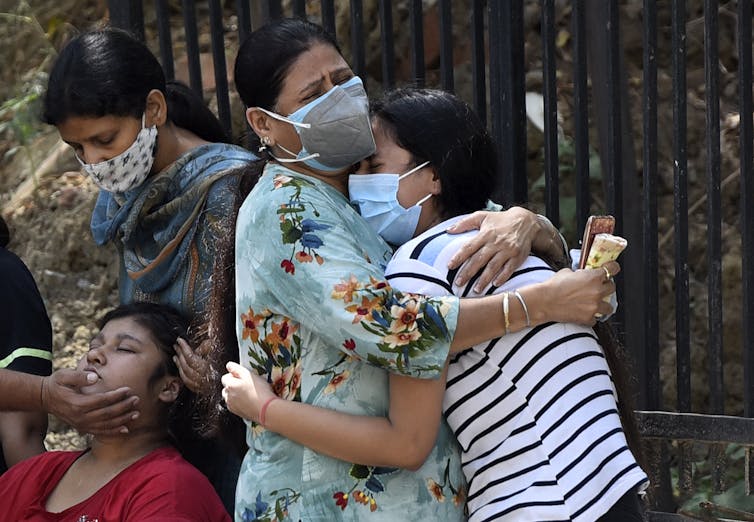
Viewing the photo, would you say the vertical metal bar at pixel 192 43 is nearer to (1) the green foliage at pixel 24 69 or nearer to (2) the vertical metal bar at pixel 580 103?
(2) the vertical metal bar at pixel 580 103

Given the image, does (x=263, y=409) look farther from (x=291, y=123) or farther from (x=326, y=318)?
(x=291, y=123)

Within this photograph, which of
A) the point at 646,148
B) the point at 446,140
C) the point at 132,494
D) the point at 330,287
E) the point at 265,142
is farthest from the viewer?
the point at 646,148

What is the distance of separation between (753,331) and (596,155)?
2935 millimetres

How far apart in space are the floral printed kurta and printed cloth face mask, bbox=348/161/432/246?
0.20 ft

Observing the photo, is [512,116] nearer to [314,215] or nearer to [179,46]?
[314,215]

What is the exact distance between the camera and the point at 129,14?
375cm

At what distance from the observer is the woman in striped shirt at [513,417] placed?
2.17 m

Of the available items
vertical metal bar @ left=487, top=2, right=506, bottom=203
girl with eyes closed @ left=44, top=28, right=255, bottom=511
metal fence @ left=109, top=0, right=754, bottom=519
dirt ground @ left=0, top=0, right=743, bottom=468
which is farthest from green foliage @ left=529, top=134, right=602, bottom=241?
girl with eyes closed @ left=44, top=28, right=255, bottom=511

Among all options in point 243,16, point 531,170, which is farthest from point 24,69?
point 243,16

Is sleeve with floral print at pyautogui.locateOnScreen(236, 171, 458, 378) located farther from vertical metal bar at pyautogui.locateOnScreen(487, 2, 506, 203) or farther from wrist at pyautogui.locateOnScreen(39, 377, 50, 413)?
vertical metal bar at pyautogui.locateOnScreen(487, 2, 506, 203)

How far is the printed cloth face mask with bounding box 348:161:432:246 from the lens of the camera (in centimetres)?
240

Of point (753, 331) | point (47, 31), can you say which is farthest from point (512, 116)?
point (47, 31)

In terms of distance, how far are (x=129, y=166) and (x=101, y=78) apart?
22cm

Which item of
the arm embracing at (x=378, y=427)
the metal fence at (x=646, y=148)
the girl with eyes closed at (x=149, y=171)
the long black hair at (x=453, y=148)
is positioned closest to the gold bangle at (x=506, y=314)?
the arm embracing at (x=378, y=427)
